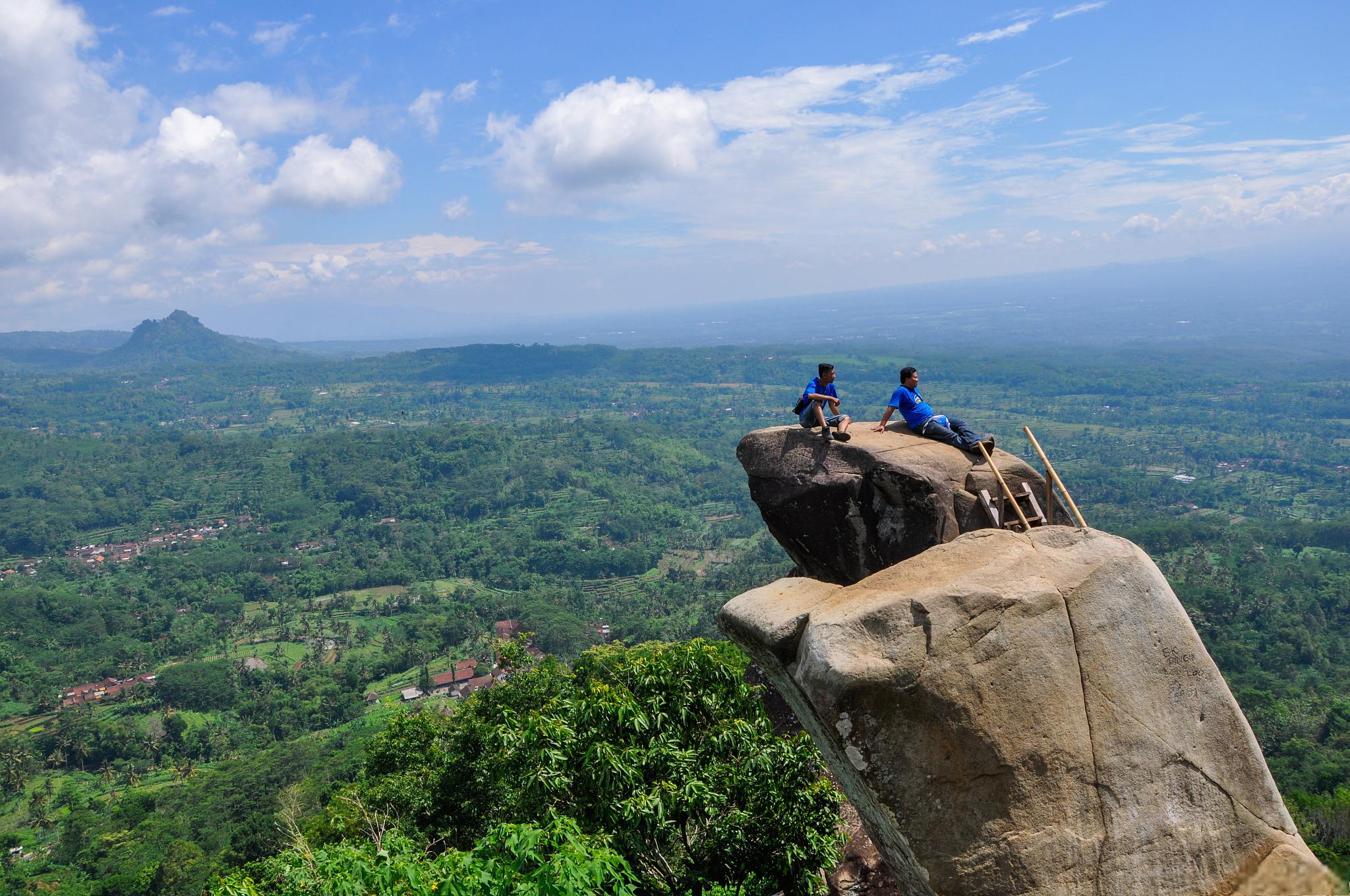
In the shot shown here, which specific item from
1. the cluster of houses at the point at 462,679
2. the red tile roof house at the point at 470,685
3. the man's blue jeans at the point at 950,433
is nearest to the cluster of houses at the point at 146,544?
the cluster of houses at the point at 462,679

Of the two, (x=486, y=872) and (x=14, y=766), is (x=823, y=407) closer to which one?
(x=486, y=872)

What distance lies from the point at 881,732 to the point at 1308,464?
151326mm

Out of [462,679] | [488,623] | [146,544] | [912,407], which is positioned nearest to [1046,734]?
[912,407]

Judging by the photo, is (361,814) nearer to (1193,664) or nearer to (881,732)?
(881,732)

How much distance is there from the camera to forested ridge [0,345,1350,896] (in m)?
9.37

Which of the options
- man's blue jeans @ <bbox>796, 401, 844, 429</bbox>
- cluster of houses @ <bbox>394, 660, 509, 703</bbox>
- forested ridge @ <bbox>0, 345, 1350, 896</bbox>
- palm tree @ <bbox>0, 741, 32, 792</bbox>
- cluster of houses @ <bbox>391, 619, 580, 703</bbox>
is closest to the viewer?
forested ridge @ <bbox>0, 345, 1350, 896</bbox>

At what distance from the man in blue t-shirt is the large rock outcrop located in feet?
0.52

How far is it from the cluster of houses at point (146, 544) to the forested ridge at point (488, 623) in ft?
5.62

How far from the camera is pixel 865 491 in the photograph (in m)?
10.2

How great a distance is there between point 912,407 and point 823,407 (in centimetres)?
129

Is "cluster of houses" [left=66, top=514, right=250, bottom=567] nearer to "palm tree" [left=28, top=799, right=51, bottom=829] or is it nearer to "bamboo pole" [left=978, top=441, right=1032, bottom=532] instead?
"palm tree" [left=28, top=799, right=51, bottom=829]

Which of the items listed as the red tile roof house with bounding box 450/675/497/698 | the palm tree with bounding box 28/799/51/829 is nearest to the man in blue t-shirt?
the red tile roof house with bounding box 450/675/497/698

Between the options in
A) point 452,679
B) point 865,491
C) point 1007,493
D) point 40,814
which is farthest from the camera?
point 452,679

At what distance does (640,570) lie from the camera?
103562mm
